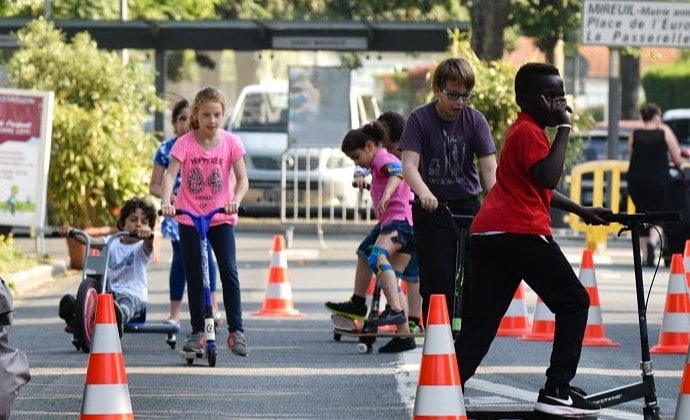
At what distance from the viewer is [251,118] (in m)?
30.6

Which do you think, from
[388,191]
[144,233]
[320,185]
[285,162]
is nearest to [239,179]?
[144,233]

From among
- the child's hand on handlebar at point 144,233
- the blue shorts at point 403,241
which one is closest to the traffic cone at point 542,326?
the blue shorts at point 403,241

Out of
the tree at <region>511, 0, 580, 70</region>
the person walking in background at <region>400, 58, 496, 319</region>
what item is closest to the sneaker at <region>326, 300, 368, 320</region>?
the person walking in background at <region>400, 58, 496, 319</region>

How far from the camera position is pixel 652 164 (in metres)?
21.2

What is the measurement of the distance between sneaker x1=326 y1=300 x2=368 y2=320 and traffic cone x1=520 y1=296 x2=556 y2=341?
138 cm

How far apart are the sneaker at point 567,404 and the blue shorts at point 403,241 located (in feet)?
14.6

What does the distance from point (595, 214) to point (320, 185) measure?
20291 millimetres

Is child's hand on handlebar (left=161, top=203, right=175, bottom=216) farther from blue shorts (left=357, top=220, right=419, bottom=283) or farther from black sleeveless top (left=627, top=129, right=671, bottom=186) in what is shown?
black sleeveless top (left=627, top=129, right=671, bottom=186)

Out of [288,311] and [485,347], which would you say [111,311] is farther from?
[288,311]

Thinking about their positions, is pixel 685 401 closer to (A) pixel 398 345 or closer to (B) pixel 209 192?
(B) pixel 209 192

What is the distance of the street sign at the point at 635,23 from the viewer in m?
25.1

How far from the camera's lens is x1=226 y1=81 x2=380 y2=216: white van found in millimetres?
28906

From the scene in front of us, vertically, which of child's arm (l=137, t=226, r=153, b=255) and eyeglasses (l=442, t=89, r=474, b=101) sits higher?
eyeglasses (l=442, t=89, r=474, b=101)

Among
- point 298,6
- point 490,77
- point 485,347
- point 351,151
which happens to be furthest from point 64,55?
point 298,6
